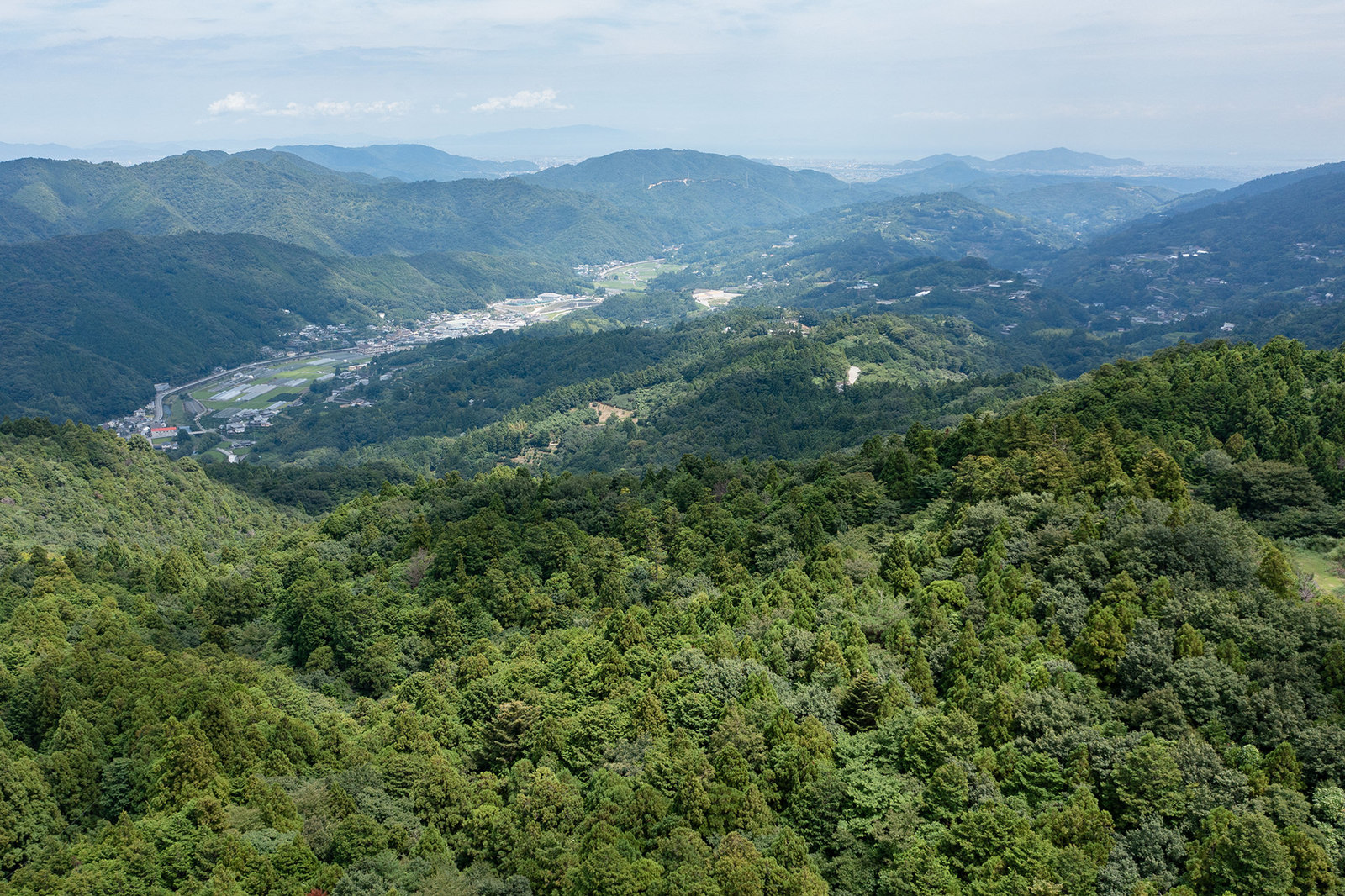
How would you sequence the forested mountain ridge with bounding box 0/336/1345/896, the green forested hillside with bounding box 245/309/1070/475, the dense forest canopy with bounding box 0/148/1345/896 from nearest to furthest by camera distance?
the forested mountain ridge with bounding box 0/336/1345/896 → the dense forest canopy with bounding box 0/148/1345/896 → the green forested hillside with bounding box 245/309/1070/475

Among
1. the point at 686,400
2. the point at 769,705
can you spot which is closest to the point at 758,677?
the point at 769,705

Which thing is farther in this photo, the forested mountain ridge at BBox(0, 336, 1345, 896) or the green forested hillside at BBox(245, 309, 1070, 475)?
the green forested hillside at BBox(245, 309, 1070, 475)

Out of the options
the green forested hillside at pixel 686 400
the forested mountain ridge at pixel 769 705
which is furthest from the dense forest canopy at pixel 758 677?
the green forested hillside at pixel 686 400

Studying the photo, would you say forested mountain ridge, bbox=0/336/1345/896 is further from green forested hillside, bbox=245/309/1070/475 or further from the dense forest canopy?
green forested hillside, bbox=245/309/1070/475

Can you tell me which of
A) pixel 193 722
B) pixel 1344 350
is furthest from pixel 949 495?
pixel 193 722

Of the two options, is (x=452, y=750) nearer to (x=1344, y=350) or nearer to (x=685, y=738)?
(x=685, y=738)

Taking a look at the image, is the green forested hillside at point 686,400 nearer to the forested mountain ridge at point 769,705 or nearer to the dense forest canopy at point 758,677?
the dense forest canopy at point 758,677

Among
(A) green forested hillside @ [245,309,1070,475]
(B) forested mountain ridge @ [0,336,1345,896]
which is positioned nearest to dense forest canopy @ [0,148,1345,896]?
(B) forested mountain ridge @ [0,336,1345,896]

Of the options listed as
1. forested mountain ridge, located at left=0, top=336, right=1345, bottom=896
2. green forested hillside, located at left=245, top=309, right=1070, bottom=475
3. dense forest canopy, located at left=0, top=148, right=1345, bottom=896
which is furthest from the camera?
green forested hillside, located at left=245, top=309, right=1070, bottom=475

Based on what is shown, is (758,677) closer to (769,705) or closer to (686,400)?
(769,705)
